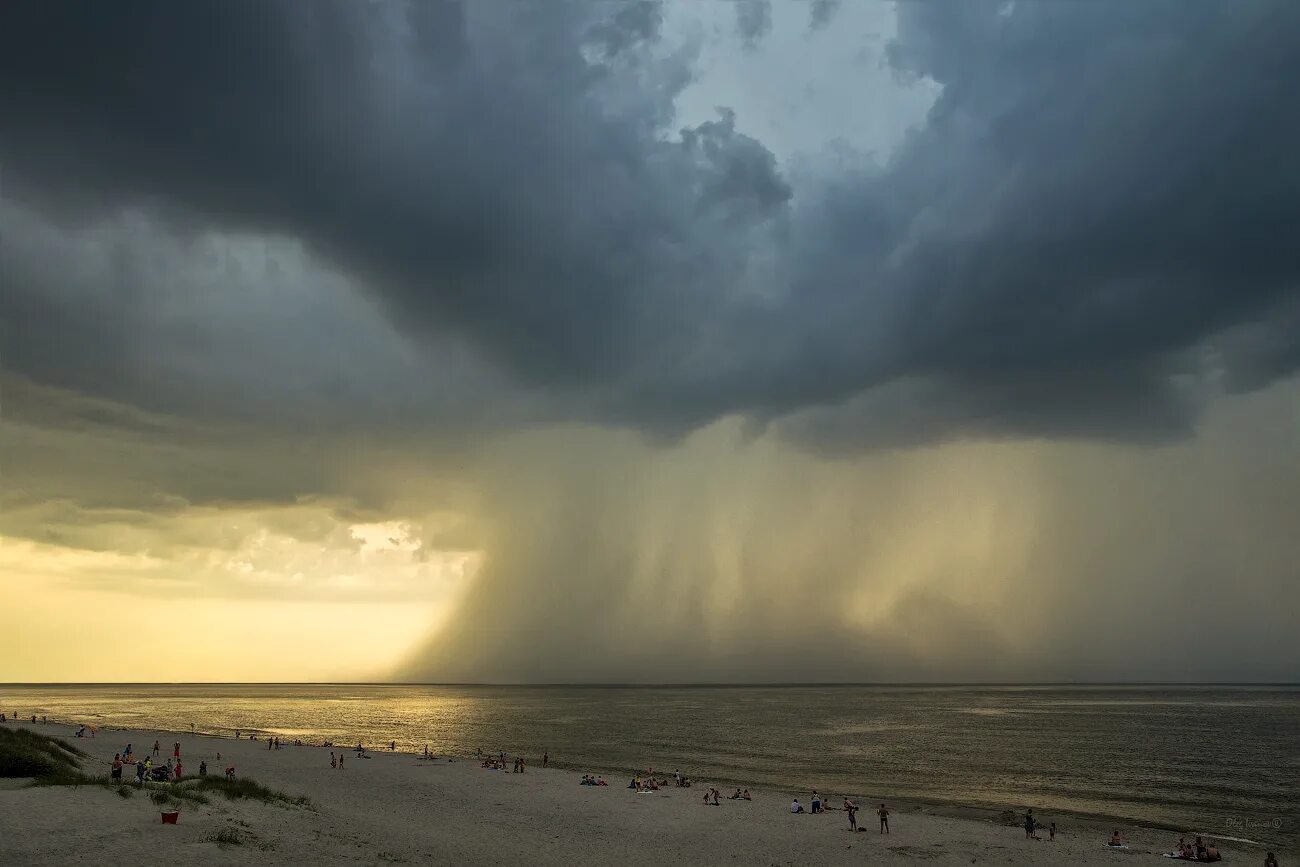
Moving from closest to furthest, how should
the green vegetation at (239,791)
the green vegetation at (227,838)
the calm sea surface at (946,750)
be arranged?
the green vegetation at (227,838)
the green vegetation at (239,791)
the calm sea surface at (946,750)

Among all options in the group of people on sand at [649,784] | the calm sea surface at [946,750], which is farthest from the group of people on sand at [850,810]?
the group of people on sand at [649,784]

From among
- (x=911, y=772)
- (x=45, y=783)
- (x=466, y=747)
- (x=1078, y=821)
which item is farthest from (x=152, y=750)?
(x=1078, y=821)

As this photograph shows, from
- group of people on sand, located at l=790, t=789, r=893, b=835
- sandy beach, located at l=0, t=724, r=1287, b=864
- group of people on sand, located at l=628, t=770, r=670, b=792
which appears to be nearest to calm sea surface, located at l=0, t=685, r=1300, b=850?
group of people on sand, located at l=628, t=770, r=670, b=792

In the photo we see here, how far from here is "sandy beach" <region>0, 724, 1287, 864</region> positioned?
29281mm

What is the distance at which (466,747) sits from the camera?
9856 centimetres

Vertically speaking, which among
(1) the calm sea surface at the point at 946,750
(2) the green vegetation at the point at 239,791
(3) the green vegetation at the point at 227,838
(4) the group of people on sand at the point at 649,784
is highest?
(3) the green vegetation at the point at 227,838

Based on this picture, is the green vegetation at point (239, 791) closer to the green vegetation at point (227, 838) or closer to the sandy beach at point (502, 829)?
the sandy beach at point (502, 829)

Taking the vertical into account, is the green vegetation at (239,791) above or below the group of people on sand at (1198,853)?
above

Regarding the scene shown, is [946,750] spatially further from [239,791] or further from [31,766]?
[31,766]

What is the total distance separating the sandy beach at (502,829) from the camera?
1153 inches

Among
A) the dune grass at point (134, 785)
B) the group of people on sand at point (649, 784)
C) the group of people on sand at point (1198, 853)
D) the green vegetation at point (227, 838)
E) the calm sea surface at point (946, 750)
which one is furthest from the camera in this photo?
the calm sea surface at point (946, 750)

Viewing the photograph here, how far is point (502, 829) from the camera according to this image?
4372cm

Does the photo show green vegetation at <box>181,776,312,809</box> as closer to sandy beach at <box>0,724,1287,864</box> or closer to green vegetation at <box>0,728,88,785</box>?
sandy beach at <box>0,724,1287,864</box>

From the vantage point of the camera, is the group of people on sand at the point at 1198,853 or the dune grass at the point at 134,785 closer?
the dune grass at the point at 134,785
